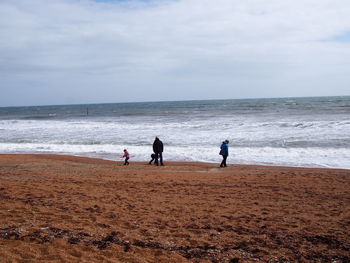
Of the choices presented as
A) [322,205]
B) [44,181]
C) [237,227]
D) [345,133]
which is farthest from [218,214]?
[345,133]

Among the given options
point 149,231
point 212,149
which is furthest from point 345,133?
point 149,231

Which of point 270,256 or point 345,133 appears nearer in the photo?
point 270,256

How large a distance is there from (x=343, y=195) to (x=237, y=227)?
397cm

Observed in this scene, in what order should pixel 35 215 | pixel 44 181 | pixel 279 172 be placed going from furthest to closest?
pixel 279 172
pixel 44 181
pixel 35 215

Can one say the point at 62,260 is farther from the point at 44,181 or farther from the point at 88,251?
the point at 44,181

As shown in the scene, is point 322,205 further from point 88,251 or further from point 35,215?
point 35,215

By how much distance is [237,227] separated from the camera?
581 cm

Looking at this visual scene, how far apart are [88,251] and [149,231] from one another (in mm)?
1214

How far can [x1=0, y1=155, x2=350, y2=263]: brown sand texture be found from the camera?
472 cm

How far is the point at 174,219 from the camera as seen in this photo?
20.4 ft

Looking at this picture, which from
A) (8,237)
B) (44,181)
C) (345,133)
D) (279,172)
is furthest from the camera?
(345,133)

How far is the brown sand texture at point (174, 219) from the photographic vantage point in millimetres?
4723

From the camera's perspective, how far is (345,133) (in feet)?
72.6

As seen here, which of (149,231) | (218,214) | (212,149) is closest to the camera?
(149,231)
